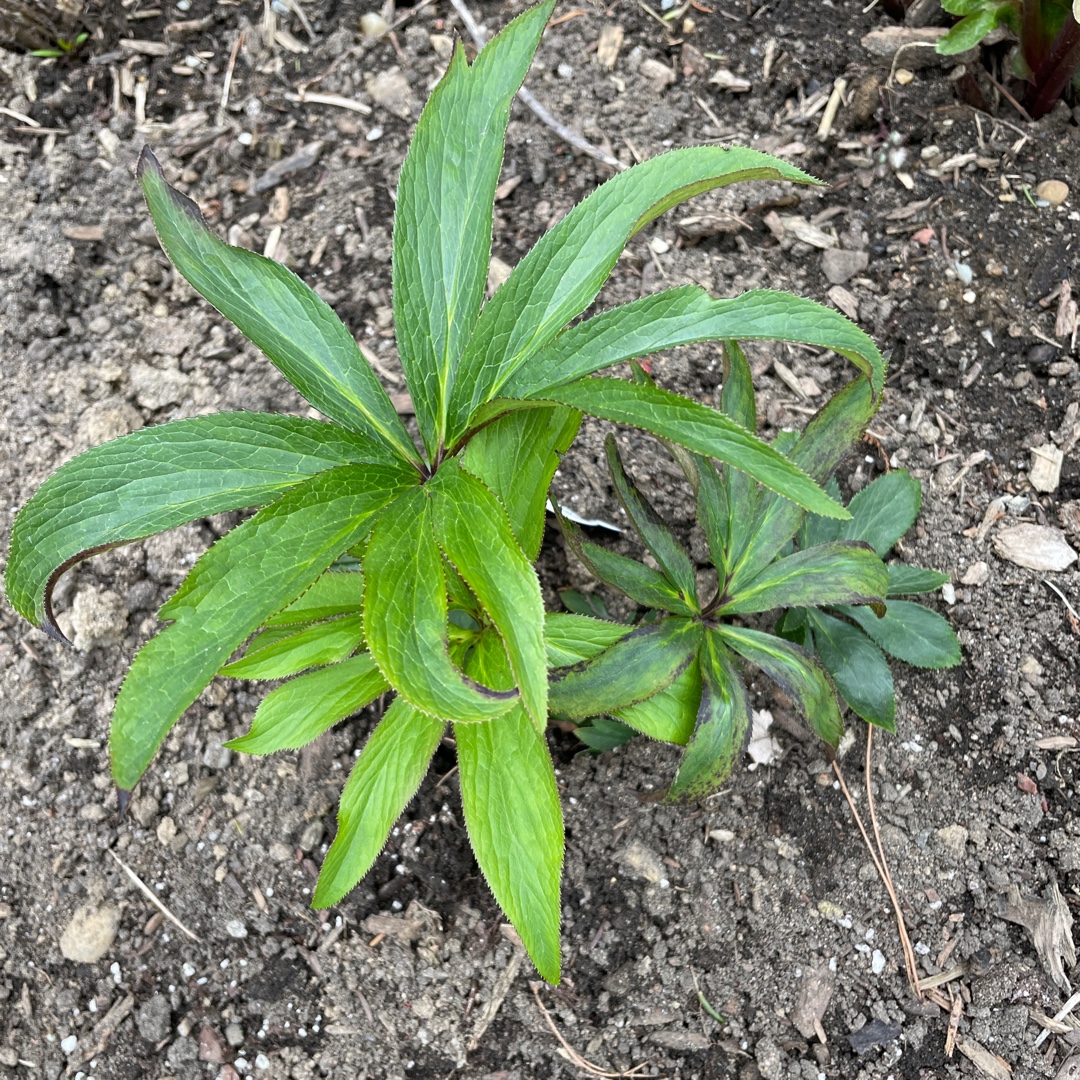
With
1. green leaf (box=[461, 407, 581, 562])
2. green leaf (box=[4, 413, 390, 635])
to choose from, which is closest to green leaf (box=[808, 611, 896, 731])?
green leaf (box=[461, 407, 581, 562])

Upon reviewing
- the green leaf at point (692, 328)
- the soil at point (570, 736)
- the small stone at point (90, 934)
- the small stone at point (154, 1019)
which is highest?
the green leaf at point (692, 328)

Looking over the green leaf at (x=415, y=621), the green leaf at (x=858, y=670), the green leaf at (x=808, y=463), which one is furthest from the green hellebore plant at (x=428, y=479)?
the green leaf at (x=858, y=670)

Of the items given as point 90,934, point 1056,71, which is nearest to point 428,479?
point 90,934

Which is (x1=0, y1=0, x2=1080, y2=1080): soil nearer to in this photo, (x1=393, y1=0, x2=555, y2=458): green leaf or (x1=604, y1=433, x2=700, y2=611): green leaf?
(x1=604, y1=433, x2=700, y2=611): green leaf

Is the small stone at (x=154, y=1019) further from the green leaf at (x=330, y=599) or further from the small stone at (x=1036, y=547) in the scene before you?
the small stone at (x=1036, y=547)

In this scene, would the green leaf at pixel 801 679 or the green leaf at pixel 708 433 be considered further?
the green leaf at pixel 801 679

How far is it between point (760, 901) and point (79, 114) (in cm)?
340

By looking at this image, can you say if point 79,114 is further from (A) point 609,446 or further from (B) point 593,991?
(B) point 593,991

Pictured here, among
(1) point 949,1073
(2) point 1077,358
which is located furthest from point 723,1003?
(2) point 1077,358

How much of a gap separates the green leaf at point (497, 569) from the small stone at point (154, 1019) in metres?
1.56

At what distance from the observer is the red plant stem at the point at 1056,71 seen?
103 inches

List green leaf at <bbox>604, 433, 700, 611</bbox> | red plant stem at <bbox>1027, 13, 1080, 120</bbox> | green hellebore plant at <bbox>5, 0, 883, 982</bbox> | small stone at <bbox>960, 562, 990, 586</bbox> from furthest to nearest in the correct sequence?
1. red plant stem at <bbox>1027, 13, 1080, 120</bbox>
2. small stone at <bbox>960, 562, 990, 586</bbox>
3. green leaf at <bbox>604, 433, 700, 611</bbox>
4. green hellebore plant at <bbox>5, 0, 883, 982</bbox>

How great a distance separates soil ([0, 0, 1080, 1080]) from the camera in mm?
2199

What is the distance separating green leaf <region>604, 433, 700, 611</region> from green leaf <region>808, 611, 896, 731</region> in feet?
1.22
